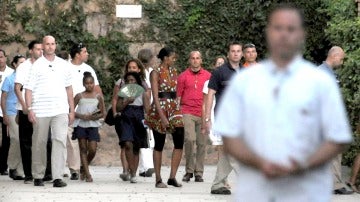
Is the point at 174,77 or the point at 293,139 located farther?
the point at 174,77

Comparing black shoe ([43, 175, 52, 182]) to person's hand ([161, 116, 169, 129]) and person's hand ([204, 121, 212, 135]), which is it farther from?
person's hand ([204, 121, 212, 135])

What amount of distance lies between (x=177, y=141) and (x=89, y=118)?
1905mm

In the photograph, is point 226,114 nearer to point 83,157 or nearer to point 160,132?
point 160,132

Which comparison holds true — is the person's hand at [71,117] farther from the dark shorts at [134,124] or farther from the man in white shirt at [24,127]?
the dark shorts at [134,124]

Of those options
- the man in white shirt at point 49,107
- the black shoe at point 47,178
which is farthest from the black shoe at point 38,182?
the black shoe at point 47,178

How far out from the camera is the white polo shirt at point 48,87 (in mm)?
15250

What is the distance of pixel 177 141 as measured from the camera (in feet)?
49.2

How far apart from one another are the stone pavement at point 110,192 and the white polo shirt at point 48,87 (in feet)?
3.30

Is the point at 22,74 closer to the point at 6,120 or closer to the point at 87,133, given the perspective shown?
the point at 87,133

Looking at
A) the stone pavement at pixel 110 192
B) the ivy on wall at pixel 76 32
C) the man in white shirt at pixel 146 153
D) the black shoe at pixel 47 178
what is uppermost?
the ivy on wall at pixel 76 32

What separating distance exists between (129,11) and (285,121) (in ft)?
60.7

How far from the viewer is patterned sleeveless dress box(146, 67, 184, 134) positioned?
1491cm

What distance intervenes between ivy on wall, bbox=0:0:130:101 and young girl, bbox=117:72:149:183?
723 centimetres

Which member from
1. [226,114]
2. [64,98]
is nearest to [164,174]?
[64,98]
